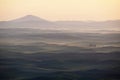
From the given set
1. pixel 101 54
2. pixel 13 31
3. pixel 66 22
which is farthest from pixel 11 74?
pixel 101 54

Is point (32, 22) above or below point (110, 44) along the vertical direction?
above

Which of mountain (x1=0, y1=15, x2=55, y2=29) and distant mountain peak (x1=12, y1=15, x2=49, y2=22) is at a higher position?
distant mountain peak (x1=12, y1=15, x2=49, y2=22)

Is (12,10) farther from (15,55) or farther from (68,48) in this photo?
(68,48)

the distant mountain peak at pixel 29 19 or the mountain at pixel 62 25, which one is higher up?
the distant mountain peak at pixel 29 19

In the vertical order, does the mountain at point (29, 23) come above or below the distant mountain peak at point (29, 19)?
below

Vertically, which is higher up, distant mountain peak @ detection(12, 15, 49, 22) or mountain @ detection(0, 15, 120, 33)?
distant mountain peak @ detection(12, 15, 49, 22)

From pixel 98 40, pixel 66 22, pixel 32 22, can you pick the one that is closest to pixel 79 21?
pixel 66 22

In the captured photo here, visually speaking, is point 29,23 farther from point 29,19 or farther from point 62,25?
point 62,25

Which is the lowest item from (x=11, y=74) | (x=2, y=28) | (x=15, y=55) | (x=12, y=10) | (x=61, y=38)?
(x=11, y=74)

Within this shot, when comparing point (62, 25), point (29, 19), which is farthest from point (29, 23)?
point (62, 25)
